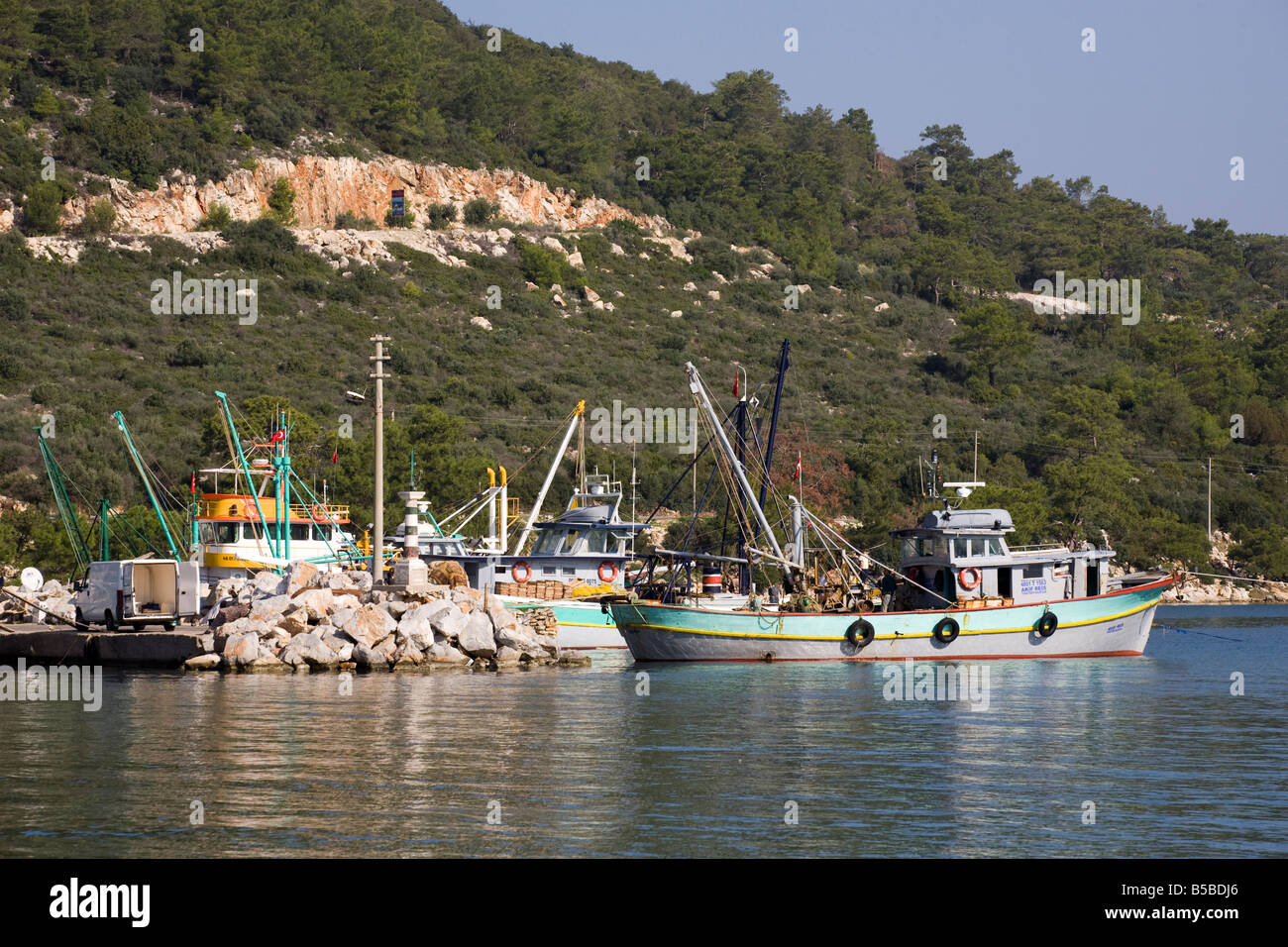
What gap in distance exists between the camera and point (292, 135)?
5005 inches

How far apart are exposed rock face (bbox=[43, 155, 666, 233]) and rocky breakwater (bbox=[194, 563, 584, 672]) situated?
80.4 meters

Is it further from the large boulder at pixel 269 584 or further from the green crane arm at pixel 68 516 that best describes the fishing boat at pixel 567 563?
the green crane arm at pixel 68 516

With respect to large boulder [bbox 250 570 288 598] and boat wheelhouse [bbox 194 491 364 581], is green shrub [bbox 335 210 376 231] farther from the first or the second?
large boulder [bbox 250 570 288 598]

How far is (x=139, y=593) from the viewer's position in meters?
44.5

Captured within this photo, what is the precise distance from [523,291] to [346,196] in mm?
17880

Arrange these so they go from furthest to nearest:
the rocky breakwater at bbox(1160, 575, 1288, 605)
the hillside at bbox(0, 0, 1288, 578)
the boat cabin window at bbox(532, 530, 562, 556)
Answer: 1. the rocky breakwater at bbox(1160, 575, 1288, 605)
2. the hillside at bbox(0, 0, 1288, 578)
3. the boat cabin window at bbox(532, 530, 562, 556)

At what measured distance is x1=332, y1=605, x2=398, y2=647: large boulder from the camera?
38875 millimetres

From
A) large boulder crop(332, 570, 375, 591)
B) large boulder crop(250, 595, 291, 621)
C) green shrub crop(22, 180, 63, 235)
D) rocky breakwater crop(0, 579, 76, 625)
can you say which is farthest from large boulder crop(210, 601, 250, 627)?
green shrub crop(22, 180, 63, 235)

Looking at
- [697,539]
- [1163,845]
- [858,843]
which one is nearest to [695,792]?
[858,843]

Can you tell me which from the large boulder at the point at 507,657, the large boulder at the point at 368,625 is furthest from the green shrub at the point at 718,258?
the large boulder at the point at 368,625

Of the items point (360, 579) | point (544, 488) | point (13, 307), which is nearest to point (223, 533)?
point (360, 579)

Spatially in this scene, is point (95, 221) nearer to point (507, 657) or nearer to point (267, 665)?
point (267, 665)

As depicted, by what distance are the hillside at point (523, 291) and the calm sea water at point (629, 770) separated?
36.8 m
